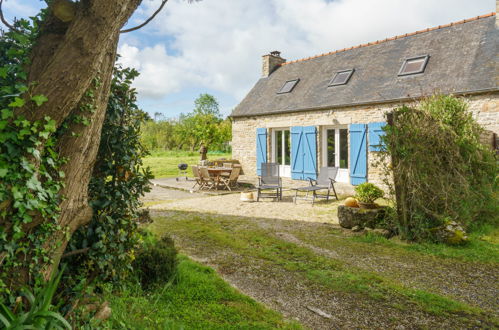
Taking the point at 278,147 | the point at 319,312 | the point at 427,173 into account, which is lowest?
the point at 319,312

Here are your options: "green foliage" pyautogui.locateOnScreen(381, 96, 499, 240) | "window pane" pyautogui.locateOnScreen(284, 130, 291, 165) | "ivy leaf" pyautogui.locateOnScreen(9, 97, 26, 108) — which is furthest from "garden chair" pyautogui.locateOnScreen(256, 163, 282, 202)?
"ivy leaf" pyautogui.locateOnScreen(9, 97, 26, 108)

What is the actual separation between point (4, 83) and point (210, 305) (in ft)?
7.49

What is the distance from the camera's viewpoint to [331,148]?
12.0 metres

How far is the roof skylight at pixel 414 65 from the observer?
10789 mm

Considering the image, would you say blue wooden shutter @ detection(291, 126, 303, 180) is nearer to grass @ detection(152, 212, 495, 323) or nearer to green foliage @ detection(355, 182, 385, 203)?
grass @ detection(152, 212, 495, 323)

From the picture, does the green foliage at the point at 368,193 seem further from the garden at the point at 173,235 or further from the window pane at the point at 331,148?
the window pane at the point at 331,148

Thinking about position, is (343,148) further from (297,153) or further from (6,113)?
(6,113)

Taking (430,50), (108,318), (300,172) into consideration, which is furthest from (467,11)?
(108,318)

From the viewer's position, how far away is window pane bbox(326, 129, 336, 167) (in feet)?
39.2

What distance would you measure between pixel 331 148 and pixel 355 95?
1.91 m

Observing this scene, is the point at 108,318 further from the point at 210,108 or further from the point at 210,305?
the point at 210,108

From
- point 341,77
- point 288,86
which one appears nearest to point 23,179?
point 341,77

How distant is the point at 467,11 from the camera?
1221 cm

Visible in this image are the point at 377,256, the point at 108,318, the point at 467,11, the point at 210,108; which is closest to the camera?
the point at 108,318
